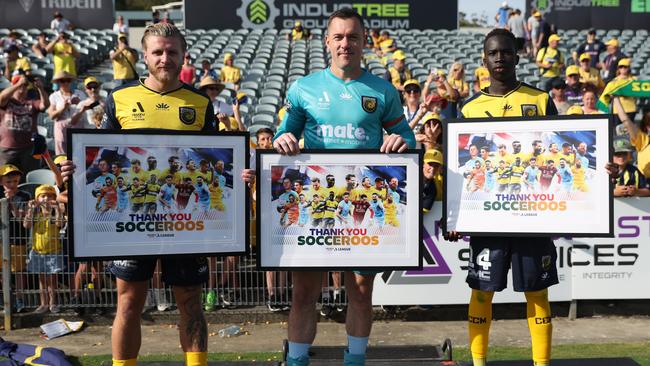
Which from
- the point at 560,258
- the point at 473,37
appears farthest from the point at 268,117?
the point at 473,37

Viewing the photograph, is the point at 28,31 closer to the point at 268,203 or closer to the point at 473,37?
the point at 473,37

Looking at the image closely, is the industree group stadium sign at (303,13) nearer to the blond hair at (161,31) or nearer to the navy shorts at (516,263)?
the navy shorts at (516,263)

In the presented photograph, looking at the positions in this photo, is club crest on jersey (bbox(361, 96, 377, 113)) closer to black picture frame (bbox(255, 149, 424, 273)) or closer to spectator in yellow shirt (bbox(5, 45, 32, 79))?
black picture frame (bbox(255, 149, 424, 273))

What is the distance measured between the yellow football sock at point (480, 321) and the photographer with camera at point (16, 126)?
6.73 metres

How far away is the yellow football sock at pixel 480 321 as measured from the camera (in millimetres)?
4348

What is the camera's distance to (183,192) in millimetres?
3961

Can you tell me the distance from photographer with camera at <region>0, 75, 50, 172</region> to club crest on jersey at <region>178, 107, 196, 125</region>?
19.4ft

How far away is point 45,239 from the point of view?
6.46 meters

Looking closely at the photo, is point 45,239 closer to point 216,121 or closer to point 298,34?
point 216,121

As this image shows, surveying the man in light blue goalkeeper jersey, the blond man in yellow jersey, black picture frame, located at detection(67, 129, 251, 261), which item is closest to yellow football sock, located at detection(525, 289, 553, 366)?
the man in light blue goalkeeper jersey

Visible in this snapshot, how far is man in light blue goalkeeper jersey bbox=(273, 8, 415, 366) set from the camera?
391 cm

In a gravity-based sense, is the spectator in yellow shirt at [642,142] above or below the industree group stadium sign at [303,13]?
below

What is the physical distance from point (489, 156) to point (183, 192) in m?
1.76

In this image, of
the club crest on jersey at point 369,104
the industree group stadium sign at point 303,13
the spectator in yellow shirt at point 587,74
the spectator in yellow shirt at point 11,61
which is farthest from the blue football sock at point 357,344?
the industree group stadium sign at point 303,13
